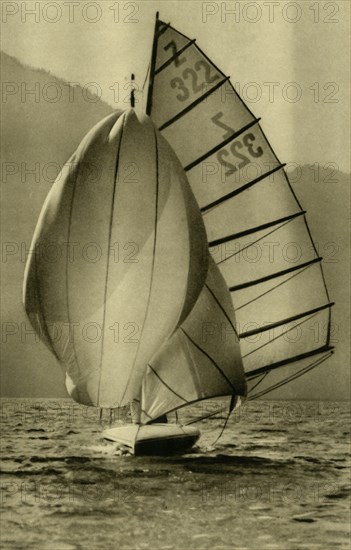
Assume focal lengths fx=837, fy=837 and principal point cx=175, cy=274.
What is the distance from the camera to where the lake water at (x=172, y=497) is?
5.68 m

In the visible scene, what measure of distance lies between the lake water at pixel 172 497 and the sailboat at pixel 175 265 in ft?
1.82

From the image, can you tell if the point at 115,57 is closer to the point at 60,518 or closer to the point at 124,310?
the point at 124,310

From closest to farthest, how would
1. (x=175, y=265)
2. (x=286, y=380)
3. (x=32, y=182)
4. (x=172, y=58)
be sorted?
(x=32, y=182) → (x=175, y=265) → (x=172, y=58) → (x=286, y=380)

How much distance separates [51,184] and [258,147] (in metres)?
3.42

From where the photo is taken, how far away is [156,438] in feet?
29.1

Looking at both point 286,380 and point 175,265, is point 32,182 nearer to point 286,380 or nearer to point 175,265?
point 175,265

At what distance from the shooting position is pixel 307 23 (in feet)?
21.3

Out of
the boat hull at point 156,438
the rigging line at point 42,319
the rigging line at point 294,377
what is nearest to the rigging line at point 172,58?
the rigging line at point 42,319

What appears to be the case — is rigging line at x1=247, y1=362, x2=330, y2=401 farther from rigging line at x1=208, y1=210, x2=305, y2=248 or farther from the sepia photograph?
rigging line at x1=208, y1=210, x2=305, y2=248

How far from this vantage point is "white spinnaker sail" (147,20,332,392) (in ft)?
33.2

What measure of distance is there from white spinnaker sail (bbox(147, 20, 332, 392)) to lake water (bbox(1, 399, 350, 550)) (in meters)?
1.45

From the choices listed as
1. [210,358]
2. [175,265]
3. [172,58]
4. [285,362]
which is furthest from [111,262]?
[285,362]

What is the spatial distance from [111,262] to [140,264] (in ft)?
0.84

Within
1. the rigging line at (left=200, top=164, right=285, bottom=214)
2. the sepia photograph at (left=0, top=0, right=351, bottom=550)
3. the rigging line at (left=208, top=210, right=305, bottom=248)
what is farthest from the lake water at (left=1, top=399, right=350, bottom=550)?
the rigging line at (left=200, top=164, right=285, bottom=214)
